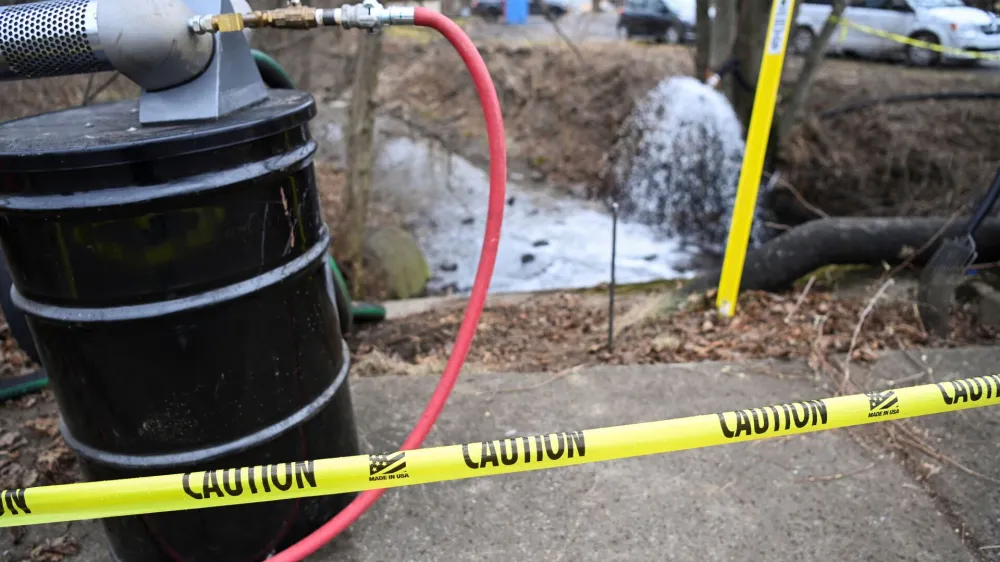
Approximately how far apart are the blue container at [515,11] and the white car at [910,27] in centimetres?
965

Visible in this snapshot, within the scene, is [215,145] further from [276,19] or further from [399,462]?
[399,462]

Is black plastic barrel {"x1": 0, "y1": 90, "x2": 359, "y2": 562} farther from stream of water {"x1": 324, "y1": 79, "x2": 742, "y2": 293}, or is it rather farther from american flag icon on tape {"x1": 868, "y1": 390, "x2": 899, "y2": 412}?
stream of water {"x1": 324, "y1": 79, "x2": 742, "y2": 293}

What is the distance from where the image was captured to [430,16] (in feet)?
6.86

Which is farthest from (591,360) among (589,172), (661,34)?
(661,34)

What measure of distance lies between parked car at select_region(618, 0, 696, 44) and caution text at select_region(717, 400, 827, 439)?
15356 mm

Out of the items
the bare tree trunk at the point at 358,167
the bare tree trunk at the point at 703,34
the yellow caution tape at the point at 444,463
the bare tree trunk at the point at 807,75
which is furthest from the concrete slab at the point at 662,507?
the bare tree trunk at the point at 703,34

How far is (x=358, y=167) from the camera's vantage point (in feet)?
24.4

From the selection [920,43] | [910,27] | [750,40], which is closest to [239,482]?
[750,40]

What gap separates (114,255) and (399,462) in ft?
3.00

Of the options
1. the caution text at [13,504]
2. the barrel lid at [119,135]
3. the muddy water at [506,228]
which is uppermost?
the barrel lid at [119,135]

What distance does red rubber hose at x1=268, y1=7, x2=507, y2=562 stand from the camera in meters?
2.13

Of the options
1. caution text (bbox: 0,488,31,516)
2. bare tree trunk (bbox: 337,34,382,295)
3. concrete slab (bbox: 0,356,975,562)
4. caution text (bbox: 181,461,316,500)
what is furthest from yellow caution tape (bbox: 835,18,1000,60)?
caution text (bbox: 0,488,31,516)

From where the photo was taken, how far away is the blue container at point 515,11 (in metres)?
19.7

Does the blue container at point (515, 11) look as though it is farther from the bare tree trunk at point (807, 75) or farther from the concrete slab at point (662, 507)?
the concrete slab at point (662, 507)
